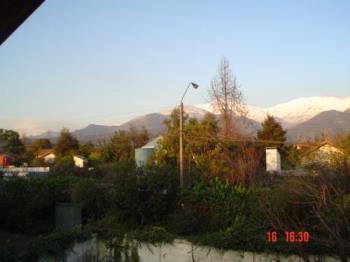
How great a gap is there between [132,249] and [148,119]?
100709mm

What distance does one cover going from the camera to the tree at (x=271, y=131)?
39.8 metres

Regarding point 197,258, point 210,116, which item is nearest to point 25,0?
point 197,258

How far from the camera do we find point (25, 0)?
2057 mm

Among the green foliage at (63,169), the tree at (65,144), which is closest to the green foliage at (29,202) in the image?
the green foliage at (63,169)

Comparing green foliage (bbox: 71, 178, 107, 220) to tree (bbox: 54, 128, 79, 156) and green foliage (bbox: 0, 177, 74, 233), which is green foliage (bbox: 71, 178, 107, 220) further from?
tree (bbox: 54, 128, 79, 156)

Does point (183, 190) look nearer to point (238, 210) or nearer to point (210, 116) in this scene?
point (238, 210)
